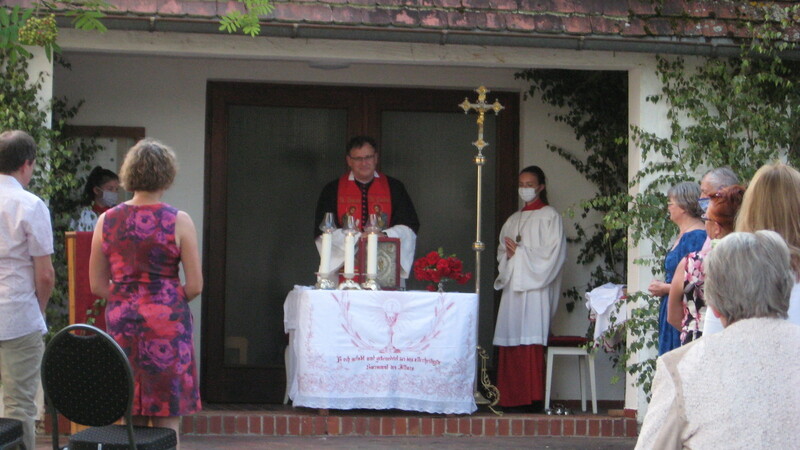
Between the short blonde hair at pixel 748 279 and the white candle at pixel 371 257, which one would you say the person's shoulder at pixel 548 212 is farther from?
the short blonde hair at pixel 748 279

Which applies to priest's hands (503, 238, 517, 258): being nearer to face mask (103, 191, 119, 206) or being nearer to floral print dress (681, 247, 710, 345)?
face mask (103, 191, 119, 206)

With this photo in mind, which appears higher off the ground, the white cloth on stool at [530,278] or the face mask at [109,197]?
the face mask at [109,197]

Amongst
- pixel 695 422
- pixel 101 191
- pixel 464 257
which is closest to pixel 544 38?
pixel 464 257

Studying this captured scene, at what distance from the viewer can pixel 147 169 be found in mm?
5441

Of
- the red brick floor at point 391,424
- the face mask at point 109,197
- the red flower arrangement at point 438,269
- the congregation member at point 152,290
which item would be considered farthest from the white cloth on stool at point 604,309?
the congregation member at point 152,290

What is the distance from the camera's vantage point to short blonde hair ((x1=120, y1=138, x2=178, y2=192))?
5.45m

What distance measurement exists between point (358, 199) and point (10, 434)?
186 inches

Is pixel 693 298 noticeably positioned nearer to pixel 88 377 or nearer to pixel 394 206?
pixel 88 377

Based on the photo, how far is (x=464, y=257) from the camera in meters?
10.5

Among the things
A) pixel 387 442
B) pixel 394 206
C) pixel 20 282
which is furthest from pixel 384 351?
pixel 20 282

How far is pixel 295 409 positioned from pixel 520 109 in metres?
3.12

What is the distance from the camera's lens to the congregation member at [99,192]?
9.30 meters

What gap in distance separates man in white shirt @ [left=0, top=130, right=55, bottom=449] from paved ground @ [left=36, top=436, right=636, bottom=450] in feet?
7.34

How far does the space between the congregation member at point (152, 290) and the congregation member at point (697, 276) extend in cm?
217
